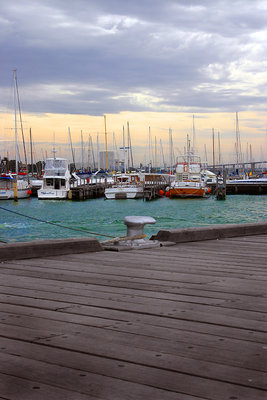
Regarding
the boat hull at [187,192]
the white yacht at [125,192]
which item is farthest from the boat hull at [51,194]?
the boat hull at [187,192]

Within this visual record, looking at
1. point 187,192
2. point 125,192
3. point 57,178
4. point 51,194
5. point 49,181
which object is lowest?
point 187,192

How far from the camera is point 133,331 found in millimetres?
3463

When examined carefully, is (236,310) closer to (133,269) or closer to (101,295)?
(101,295)

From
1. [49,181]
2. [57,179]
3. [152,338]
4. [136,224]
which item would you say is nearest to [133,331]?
[152,338]

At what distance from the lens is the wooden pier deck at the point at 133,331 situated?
257 centimetres

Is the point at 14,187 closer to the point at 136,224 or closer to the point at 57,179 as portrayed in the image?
the point at 57,179

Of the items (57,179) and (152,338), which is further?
(57,179)

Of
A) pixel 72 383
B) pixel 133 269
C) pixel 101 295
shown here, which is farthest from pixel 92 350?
pixel 133 269

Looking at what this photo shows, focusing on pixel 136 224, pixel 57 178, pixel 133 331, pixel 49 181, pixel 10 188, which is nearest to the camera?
pixel 133 331

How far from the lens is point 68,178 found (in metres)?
62.5

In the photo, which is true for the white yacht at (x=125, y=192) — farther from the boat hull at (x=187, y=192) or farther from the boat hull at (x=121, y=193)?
the boat hull at (x=187, y=192)

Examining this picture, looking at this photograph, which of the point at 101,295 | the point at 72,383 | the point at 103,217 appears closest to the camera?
the point at 72,383

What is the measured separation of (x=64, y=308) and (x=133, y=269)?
1863 millimetres

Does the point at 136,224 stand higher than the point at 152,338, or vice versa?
the point at 136,224
